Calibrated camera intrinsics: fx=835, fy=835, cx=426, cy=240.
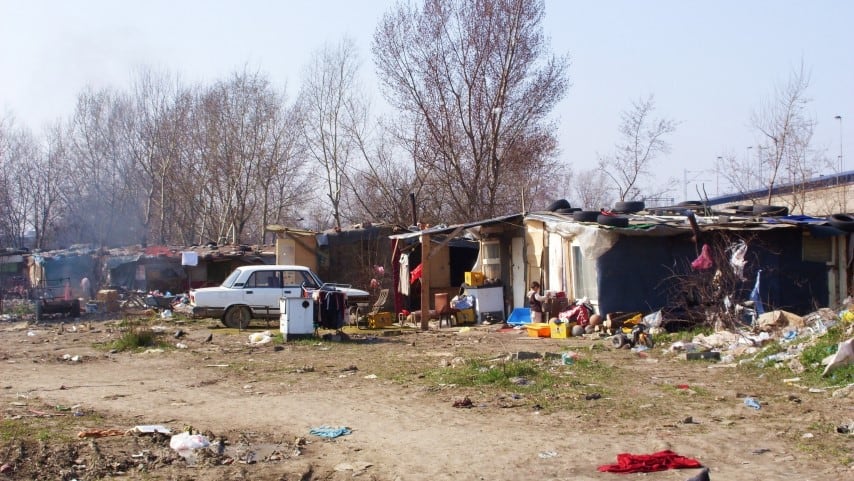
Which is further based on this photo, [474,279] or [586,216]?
[474,279]

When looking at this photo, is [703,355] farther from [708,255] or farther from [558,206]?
[558,206]

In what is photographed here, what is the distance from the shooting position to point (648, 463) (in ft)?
22.0

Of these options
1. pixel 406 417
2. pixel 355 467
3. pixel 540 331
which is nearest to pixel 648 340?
pixel 540 331

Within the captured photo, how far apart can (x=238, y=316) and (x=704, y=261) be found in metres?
11.0

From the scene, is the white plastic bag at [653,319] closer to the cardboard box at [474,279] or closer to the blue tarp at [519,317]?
the blue tarp at [519,317]

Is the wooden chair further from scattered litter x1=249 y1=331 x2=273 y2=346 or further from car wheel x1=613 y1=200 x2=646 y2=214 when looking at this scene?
scattered litter x1=249 y1=331 x2=273 y2=346

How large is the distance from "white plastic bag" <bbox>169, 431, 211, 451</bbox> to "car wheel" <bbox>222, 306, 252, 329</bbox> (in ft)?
42.9

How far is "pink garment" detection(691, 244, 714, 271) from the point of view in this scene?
54.9 feet

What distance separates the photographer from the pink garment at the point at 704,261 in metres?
16.7

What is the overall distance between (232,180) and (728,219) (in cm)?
3244

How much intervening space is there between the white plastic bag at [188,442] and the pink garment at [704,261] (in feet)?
39.1

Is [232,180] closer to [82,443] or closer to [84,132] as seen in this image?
[84,132]

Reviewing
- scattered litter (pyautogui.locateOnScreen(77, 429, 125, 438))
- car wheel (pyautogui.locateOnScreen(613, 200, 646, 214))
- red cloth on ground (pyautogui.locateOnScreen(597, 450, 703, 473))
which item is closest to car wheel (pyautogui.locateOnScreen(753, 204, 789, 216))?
car wheel (pyautogui.locateOnScreen(613, 200, 646, 214))

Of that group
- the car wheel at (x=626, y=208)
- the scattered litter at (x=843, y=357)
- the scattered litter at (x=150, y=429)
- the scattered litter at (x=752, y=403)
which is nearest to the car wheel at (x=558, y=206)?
the car wheel at (x=626, y=208)
